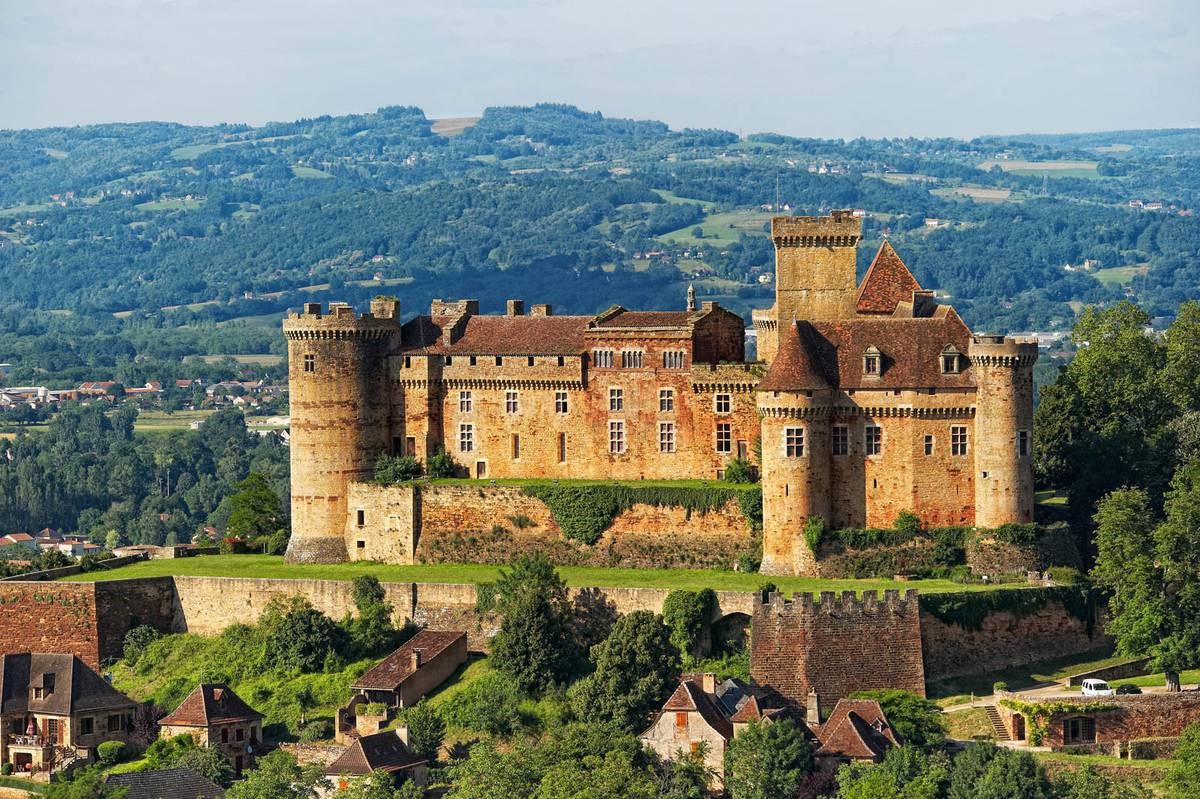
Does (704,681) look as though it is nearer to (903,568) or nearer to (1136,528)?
(903,568)

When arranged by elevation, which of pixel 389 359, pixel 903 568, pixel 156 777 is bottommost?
pixel 156 777

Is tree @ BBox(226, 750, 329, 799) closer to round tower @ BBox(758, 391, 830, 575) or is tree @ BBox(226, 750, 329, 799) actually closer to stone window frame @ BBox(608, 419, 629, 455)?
round tower @ BBox(758, 391, 830, 575)

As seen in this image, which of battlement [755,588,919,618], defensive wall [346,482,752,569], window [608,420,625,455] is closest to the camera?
battlement [755,588,919,618]

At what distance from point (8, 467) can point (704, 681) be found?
110 m

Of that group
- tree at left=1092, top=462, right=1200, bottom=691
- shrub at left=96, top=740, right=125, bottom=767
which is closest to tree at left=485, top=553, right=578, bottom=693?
shrub at left=96, top=740, right=125, bottom=767

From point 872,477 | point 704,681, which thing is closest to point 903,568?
point 872,477

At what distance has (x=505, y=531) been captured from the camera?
7369 centimetres

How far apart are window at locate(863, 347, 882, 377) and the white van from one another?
443 inches

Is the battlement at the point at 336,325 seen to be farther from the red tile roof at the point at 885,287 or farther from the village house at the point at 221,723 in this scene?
the red tile roof at the point at 885,287

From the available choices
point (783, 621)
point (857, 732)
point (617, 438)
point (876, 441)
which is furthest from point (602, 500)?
point (857, 732)

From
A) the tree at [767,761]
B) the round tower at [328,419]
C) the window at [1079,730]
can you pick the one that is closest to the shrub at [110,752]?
the round tower at [328,419]

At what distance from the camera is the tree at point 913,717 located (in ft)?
199

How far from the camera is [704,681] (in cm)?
6309

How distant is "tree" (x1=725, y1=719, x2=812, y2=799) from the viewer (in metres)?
58.7
